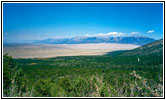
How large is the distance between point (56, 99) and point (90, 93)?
21.5 inches

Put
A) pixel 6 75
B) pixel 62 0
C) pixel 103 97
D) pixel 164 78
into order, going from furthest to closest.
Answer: pixel 6 75 < pixel 62 0 < pixel 164 78 < pixel 103 97

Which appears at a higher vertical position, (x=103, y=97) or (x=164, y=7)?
(x=164, y=7)

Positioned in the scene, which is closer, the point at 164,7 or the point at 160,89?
the point at 160,89

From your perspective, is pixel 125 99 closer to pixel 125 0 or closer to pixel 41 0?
pixel 125 0

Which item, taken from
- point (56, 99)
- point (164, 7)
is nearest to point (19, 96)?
point (56, 99)

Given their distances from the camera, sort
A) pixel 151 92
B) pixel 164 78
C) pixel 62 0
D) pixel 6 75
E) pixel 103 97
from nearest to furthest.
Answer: pixel 151 92
pixel 103 97
pixel 164 78
pixel 62 0
pixel 6 75

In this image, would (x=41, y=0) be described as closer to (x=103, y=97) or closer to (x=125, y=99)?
(x=103, y=97)

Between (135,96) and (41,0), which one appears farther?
(41,0)

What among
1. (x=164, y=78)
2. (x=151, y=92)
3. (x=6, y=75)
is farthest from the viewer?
(x=6, y=75)

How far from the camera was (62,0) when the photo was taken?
3.18 m

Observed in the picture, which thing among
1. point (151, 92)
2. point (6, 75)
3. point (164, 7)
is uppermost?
point (164, 7)

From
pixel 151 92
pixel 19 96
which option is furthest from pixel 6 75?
pixel 151 92

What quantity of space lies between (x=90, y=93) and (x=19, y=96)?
3.67 feet

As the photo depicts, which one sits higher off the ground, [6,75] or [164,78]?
[164,78]
